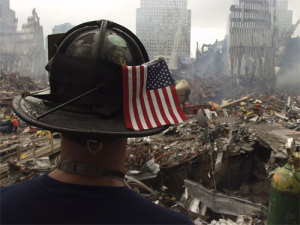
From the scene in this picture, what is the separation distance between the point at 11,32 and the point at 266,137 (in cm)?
A: 5974

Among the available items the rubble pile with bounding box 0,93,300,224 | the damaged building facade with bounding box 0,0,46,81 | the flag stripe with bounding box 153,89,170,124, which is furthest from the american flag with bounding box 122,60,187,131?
the damaged building facade with bounding box 0,0,46,81

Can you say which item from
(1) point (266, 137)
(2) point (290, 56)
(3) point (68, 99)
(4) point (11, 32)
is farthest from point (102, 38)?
(4) point (11, 32)

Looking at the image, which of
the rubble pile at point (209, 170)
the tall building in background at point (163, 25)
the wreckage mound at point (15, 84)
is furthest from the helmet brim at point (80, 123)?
the tall building in background at point (163, 25)

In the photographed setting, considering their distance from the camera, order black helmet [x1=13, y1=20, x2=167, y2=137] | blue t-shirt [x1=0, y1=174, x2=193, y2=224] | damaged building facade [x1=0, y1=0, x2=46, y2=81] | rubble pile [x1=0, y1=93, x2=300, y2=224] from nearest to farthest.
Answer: blue t-shirt [x1=0, y1=174, x2=193, y2=224] < black helmet [x1=13, y1=20, x2=167, y2=137] < rubble pile [x1=0, y1=93, x2=300, y2=224] < damaged building facade [x1=0, y1=0, x2=46, y2=81]

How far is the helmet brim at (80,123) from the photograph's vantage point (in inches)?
46.3

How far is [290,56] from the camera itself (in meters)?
45.4

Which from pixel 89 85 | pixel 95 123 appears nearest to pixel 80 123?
pixel 95 123

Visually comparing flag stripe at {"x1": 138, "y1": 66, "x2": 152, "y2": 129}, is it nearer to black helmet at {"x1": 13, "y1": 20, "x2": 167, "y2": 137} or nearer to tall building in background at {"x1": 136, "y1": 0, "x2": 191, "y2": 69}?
black helmet at {"x1": 13, "y1": 20, "x2": 167, "y2": 137}

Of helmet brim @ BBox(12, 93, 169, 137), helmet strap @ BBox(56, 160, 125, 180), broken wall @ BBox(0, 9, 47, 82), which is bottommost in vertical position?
helmet strap @ BBox(56, 160, 125, 180)

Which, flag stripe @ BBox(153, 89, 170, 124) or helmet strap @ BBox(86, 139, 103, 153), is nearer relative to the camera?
helmet strap @ BBox(86, 139, 103, 153)

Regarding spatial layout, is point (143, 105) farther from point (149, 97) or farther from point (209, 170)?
point (209, 170)

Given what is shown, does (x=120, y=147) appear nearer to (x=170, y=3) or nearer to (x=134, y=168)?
(x=134, y=168)

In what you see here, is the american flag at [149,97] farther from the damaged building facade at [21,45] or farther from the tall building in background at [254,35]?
the damaged building facade at [21,45]

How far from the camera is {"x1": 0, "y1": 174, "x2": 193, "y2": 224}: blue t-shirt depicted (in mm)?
1074
